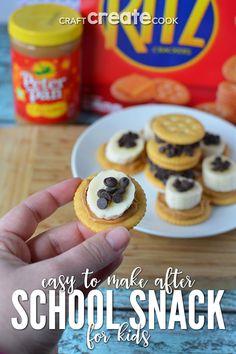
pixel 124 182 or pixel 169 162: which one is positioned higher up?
pixel 124 182

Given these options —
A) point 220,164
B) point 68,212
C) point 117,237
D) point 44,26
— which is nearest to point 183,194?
point 220,164

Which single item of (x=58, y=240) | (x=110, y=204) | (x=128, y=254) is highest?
(x=110, y=204)

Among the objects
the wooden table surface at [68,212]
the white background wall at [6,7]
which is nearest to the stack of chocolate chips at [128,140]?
the wooden table surface at [68,212]

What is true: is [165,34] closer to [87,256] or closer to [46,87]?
[46,87]

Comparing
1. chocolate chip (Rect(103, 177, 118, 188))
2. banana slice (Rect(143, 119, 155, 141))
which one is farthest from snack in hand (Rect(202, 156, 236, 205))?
chocolate chip (Rect(103, 177, 118, 188))

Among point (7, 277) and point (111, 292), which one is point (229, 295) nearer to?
point (111, 292)

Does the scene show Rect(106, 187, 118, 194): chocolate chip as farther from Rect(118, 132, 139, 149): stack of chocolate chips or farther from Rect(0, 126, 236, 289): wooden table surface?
Rect(118, 132, 139, 149): stack of chocolate chips
